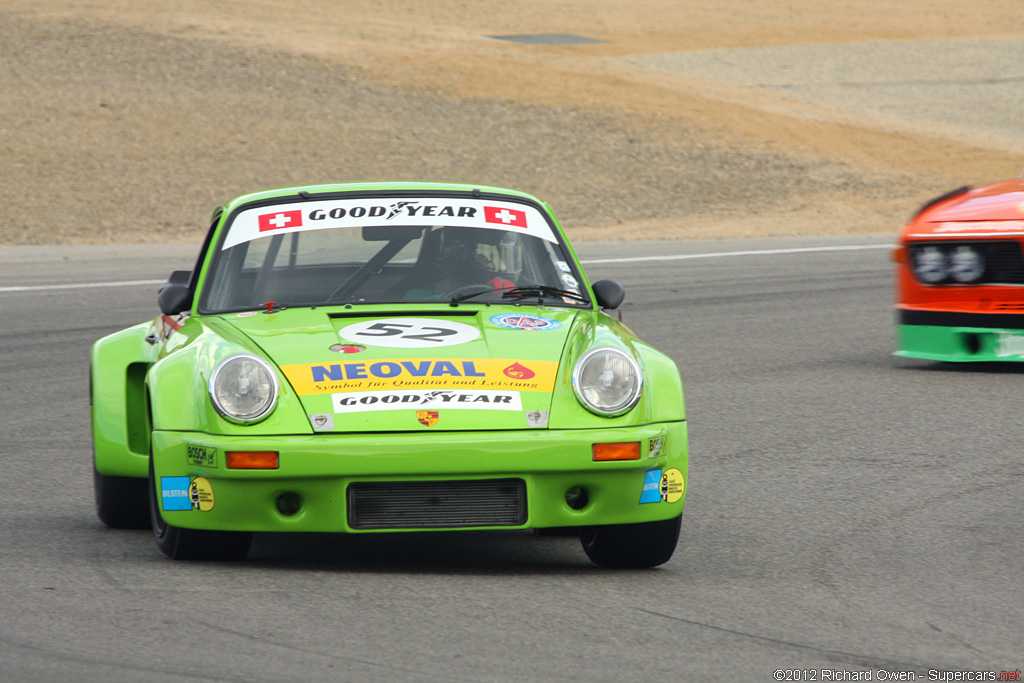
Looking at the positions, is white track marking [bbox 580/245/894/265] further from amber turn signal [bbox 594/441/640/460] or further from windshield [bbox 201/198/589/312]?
amber turn signal [bbox 594/441/640/460]

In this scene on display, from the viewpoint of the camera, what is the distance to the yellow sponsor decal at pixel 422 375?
4594 mm

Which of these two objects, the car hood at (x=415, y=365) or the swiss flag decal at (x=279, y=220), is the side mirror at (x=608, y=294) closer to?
the car hood at (x=415, y=365)

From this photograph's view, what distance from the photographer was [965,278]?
352 inches

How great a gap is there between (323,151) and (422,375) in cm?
2571

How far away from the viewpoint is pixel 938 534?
17.4 ft

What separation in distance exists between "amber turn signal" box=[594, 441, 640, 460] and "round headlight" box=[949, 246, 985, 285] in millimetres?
5007

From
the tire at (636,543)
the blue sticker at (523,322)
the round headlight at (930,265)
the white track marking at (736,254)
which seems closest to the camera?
the tire at (636,543)

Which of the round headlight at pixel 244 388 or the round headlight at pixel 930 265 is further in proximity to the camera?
the round headlight at pixel 930 265

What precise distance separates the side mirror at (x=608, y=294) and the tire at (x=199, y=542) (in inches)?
64.7

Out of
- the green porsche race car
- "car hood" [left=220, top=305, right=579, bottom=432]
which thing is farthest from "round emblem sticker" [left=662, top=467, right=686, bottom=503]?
"car hood" [left=220, top=305, right=579, bottom=432]

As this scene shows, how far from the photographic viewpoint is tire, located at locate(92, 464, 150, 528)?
5.36 m

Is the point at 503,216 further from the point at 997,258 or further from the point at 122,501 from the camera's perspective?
the point at 997,258

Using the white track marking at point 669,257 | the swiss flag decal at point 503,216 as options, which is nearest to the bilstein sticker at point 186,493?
the swiss flag decal at point 503,216

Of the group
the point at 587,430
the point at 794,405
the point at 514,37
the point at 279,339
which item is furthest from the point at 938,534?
the point at 514,37
